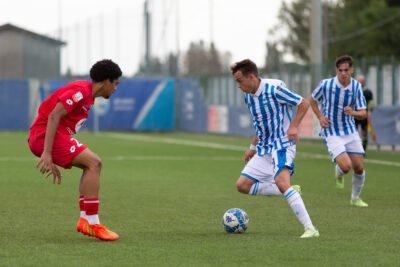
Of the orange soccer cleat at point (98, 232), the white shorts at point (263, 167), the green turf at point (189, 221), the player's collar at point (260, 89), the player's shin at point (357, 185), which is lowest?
the green turf at point (189, 221)

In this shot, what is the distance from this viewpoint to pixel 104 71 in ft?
23.0

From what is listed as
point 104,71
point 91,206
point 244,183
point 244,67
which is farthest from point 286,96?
point 91,206

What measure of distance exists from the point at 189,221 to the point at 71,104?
2397 millimetres

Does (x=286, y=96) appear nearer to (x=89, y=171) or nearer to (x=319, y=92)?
(x=89, y=171)

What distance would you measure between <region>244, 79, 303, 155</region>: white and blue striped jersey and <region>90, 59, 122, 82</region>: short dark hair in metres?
1.46

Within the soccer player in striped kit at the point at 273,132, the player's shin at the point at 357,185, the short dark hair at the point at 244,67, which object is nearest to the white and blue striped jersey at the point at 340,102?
the player's shin at the point at 357,185

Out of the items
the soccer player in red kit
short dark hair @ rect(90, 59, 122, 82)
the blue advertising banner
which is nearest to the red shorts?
the soccer player in red kit

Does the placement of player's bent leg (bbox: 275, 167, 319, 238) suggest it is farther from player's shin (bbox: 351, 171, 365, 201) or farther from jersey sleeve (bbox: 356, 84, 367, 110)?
jersey sleeve (bbox: 356, 84, 367, 110)

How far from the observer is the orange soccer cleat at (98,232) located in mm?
7082

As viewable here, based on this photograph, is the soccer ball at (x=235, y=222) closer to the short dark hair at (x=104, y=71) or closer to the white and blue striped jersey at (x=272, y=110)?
the white and blue striped jersey at (x=272, y=110)

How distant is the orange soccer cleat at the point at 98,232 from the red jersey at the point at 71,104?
3.12ft

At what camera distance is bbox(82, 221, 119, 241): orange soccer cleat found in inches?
279

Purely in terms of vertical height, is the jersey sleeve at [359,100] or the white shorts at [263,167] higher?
the jersey sleeve at [359,100]

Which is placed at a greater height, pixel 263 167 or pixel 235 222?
pixel 263 167
